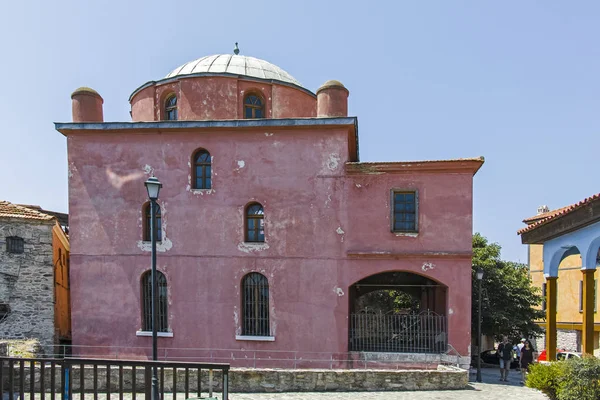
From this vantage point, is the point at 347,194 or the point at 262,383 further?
the point at 347,194

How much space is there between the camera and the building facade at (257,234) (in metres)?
14.8

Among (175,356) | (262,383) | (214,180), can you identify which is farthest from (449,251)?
(175,356)

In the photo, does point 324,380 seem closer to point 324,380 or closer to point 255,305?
point 324,380

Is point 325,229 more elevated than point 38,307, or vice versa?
point 325,229

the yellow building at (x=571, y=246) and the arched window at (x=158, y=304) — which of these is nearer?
the yellow building at (x=571, y=246)

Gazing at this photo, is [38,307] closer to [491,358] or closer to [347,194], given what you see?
[347,194]

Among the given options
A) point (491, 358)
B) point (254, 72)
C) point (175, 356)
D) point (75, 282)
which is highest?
point (254, 72)

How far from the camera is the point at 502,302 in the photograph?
78.9 ft

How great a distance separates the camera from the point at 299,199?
15289 mm

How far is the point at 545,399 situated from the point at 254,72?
1421cm

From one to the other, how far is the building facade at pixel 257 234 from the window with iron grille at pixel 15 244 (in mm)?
2205

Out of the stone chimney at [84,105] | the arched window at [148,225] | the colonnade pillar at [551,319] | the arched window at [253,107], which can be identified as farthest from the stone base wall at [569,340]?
the stone chimney at [84,105]

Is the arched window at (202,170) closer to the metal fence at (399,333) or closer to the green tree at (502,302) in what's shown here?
the metal fence at (399,333)

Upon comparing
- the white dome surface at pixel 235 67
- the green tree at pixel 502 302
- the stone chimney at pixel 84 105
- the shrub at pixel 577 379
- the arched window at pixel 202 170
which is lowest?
the green tree at pixel 502 302
